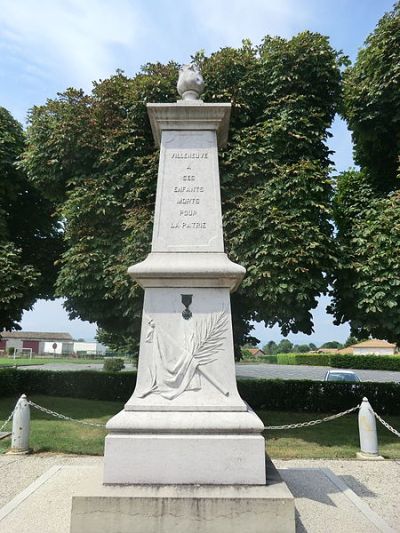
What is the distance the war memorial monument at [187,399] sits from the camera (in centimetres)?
384

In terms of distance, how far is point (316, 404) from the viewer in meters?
15.1

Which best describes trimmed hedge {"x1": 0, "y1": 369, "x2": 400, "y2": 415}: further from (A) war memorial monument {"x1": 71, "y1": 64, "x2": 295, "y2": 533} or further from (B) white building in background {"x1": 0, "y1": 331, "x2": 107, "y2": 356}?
(B) white building in background {"x1": 0, "y1": 331, "x2": 107, "y2": 356}

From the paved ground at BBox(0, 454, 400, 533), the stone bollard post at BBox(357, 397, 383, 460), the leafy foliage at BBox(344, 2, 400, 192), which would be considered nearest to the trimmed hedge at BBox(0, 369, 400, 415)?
the stone bollard post at BBox(357, 397, 383, 460)

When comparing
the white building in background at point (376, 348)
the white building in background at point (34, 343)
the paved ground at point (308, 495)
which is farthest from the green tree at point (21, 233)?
the white building in background at point (34, 343)

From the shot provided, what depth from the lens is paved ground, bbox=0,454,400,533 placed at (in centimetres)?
441

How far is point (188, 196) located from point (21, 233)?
12.9 metres

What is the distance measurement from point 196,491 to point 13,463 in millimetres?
5140

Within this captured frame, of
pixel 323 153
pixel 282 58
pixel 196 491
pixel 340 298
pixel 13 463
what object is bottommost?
pixel 13 463

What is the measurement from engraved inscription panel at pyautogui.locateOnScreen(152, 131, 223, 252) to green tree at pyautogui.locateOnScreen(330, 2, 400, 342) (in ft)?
19.2

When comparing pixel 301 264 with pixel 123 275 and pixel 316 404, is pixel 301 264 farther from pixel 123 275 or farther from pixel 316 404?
pixel 316 404

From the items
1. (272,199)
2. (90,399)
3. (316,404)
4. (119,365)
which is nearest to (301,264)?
(272,199)

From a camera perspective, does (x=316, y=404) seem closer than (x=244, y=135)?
No

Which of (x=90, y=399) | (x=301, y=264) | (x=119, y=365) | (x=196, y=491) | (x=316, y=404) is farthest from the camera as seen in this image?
(x=119, y=365)

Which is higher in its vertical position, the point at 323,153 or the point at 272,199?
the point at 323,153
